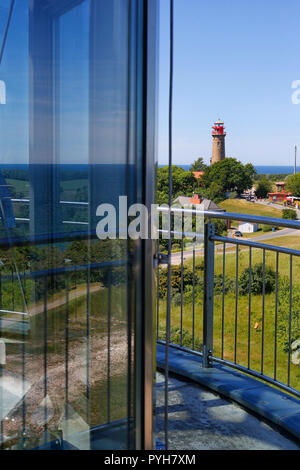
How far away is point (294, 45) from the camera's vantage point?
31484 millimetres

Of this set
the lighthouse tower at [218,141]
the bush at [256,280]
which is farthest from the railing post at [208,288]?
the lighthouse tower at [218,141]

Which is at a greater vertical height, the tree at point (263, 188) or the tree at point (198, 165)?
the tree at point (198, 165)

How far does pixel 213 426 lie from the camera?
220 centimetres

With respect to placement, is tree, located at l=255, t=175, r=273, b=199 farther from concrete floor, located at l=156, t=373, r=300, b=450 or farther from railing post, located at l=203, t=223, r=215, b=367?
concrete floor, located at l=156, t=373, r=300, b=450

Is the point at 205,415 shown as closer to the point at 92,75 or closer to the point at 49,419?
the point at 49,419

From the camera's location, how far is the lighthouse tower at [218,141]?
2952 centimetres

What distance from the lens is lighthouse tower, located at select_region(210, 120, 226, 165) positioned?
29.5 metres

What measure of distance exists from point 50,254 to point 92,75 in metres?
0.45

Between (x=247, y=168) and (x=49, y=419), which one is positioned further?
(x=247, y=168)

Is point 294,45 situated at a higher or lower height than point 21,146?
higher

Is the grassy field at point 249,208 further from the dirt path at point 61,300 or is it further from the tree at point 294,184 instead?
the dirt path at point 61,300

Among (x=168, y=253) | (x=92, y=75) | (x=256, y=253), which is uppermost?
(x=92, y=75)

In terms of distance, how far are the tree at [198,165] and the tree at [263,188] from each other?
3.07 meters

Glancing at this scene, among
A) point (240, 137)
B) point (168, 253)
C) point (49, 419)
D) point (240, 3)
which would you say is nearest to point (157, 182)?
point (168, 253)
